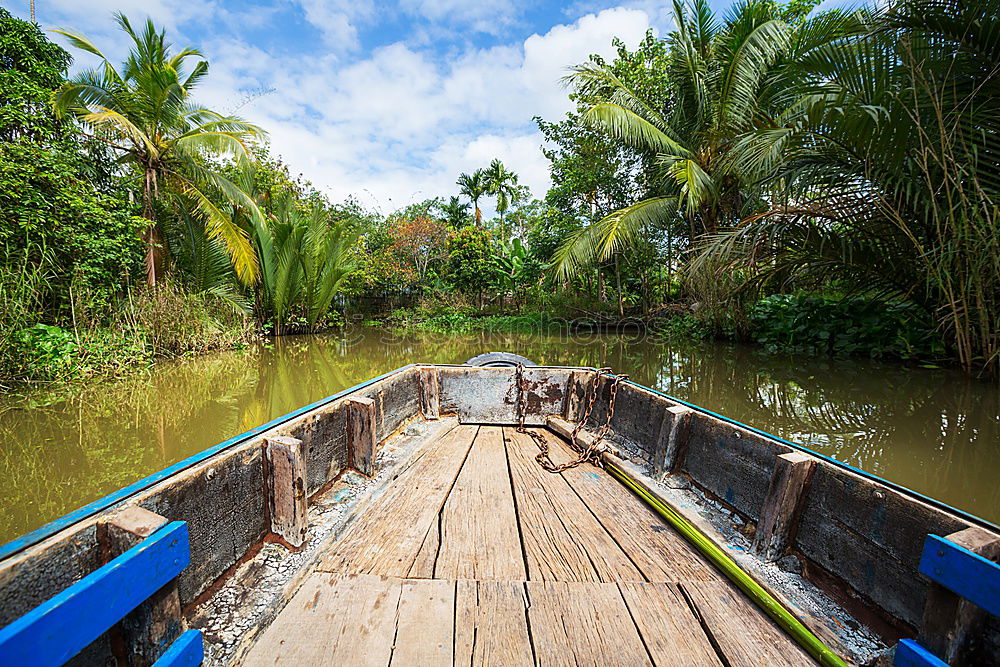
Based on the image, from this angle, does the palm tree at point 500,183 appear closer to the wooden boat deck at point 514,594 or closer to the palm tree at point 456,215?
the palm tree at point 456,215

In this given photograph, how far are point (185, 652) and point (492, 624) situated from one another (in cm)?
71

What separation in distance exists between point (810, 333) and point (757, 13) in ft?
22.8

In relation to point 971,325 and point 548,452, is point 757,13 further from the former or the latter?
point 548,452

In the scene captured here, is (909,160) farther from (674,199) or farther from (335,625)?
(335,625)

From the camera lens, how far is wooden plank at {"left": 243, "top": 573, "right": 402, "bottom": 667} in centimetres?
108

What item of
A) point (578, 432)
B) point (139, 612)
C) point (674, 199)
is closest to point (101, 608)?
point (139, 612)

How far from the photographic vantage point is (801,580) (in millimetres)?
1438

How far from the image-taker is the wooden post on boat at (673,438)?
2090 millimetres

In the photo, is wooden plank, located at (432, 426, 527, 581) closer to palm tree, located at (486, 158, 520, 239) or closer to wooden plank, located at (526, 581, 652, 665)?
wooden plank, located at (526, 581, 652, 665)

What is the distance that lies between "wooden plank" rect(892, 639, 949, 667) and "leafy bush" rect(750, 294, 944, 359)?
7.02 meters

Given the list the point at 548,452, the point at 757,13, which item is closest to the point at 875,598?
the point at 548,452

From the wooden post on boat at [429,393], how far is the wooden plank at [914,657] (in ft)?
8.46

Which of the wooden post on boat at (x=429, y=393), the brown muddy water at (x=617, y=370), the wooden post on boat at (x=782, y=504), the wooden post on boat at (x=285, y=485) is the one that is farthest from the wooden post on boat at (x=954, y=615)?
the wooden post on boat at (x=429, y=393)

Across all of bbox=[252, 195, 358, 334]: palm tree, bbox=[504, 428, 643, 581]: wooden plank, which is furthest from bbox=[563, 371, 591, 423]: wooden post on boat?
bbox=[252, 195, 358, 334]: palm tree
